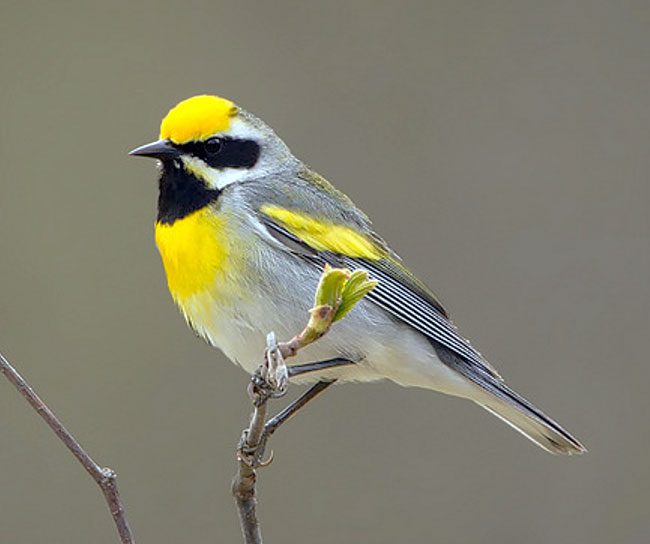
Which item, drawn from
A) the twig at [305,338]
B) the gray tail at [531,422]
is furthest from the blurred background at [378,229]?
the twig at [305,338]

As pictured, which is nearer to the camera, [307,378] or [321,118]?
[307,378]

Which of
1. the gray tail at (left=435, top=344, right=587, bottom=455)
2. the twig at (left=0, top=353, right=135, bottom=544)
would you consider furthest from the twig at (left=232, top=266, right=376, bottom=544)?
the gray tail at (left=435, top=344, right=587, bottom=455)

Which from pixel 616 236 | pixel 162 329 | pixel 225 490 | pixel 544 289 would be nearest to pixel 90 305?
pixel 162 329

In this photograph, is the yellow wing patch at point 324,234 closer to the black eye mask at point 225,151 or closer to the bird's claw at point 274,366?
the black eye mask at point 225,151

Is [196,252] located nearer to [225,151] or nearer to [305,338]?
[225,151]

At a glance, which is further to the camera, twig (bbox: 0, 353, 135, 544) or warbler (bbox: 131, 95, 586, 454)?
warbler (bbox: 131, 95, 586, 454)

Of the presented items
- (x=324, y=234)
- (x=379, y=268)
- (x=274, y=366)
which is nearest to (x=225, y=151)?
(x=324, y=234)

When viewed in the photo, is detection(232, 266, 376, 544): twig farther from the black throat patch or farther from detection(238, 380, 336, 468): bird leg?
the black throat patch

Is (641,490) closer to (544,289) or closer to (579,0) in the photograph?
(544,289)
